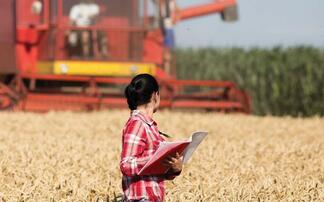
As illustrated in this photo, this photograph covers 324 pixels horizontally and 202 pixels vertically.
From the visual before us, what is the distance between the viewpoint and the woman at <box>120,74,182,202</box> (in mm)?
4371

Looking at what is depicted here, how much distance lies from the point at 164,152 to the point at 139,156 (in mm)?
192

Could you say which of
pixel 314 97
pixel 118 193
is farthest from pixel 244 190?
pixel 314 97

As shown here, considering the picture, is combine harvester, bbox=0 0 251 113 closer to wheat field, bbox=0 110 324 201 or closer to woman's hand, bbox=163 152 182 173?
wheat field, bbox=0 110 324 201

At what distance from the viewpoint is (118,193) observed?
19.9ft

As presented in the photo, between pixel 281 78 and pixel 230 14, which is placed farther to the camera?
pixel 281 78

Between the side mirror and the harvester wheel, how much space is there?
5043mm

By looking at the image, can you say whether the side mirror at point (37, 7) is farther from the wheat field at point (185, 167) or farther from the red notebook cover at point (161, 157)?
the red notebook cover at point (161, 157)

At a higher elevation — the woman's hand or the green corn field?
the woman's hand

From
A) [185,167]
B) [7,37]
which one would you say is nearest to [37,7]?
[7,37]

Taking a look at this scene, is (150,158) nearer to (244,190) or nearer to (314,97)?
(244,190)

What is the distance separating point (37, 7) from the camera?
15133 mm

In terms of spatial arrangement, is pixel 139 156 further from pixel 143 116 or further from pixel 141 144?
pixel 143 116

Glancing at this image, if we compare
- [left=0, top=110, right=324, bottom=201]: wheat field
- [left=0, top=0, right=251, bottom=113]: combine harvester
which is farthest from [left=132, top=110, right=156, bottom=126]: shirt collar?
[left=0, top=0, right=251, bottom=113]: combine harvester

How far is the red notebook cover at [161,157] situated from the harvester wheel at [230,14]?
14.5 m
